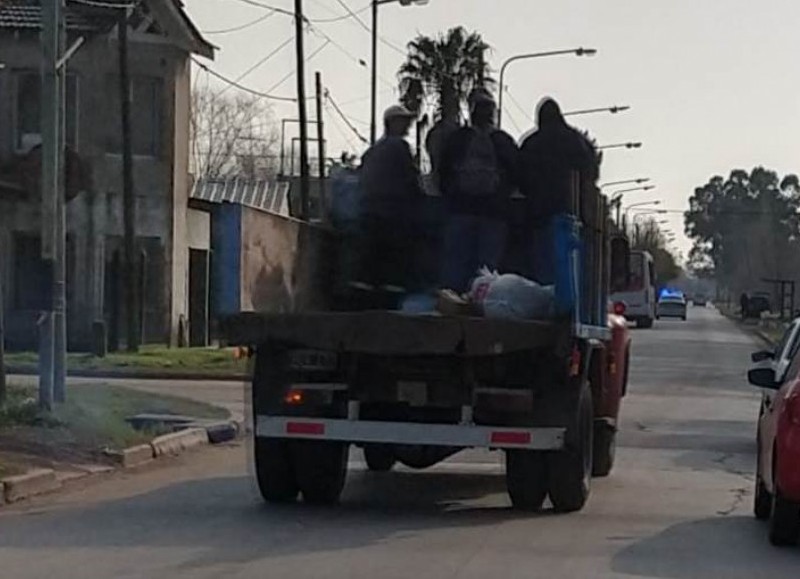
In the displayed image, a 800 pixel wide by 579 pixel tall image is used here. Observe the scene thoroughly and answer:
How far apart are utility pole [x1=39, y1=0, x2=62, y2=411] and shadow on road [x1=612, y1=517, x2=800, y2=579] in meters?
7.47

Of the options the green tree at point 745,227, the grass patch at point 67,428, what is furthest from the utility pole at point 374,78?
the green tree at point 745,227

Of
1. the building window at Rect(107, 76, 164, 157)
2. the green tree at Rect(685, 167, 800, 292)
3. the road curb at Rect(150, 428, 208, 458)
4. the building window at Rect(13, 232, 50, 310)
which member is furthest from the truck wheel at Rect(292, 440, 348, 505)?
the green tree at Rect(685, 167, 800, 292)

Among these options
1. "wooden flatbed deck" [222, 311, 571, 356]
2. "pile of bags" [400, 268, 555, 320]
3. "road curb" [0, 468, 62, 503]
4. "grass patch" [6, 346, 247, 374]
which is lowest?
"road curb" [0, 468, 62, 503]

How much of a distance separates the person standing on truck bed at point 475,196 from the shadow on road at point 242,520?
189 cm

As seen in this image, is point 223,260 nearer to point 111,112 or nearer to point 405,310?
point 405,310

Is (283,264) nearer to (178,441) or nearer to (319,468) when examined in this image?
(319,468)

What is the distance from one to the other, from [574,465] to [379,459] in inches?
131

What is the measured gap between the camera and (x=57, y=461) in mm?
16688

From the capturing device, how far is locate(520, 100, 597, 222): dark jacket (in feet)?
48.5

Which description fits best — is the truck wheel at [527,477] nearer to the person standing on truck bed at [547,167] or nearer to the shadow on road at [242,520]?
the shadow on road at [242,520]

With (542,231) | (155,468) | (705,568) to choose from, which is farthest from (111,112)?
(705,568)

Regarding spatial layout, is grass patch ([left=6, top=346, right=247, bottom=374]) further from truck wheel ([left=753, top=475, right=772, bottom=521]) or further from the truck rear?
truck wheel ([left=753, top=475, right=772, bottom=521])

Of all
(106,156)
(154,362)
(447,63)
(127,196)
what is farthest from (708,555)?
(447,63)

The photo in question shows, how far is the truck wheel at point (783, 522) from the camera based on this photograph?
40.4 feet
